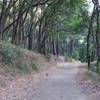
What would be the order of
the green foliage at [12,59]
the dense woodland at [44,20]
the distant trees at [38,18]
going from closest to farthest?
the green foliage at [12,59] < the dense woodland at [44,20] < the distant trees at [38,18]

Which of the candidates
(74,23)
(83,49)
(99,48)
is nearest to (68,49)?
(83,49)

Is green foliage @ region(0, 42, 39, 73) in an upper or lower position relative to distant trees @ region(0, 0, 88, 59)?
lower

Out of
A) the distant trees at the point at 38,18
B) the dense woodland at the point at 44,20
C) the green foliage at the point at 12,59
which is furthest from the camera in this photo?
the distant trees at the point at 38,18

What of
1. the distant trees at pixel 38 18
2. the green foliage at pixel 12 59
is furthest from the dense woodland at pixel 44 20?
the green foliage at pixel 12 59

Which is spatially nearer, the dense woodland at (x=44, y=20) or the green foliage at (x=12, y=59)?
the green foliage at (x=12, y=59)

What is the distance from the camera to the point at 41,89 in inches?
615

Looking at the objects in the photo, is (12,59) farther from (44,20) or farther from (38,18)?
(38,18)

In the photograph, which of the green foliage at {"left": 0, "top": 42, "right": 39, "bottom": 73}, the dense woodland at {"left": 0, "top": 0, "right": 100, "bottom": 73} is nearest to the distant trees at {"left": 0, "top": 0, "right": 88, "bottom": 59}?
the dense woodland at {"left": 0, "top": 0, "right": 100, "bottom": 73}

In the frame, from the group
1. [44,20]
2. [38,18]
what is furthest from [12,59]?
[38,18]

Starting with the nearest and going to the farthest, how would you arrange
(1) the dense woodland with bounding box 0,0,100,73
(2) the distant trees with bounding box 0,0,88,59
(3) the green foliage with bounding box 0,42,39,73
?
(3) the green foliage with bounding box 0,42,39,73 < (1) the dense woodland with bounding box 0,0,100,73 < (2) the distant trees with bounding box 0,0,88,59

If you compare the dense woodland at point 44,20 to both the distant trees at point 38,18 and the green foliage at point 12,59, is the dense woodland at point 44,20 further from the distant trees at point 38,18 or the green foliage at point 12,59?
the green foliage at point 12,59

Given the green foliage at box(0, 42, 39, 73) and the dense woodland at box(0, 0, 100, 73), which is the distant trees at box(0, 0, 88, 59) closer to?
the dense woodland at box(0, 0, 100, 73)

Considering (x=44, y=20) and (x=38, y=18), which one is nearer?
(x=44, y=20)

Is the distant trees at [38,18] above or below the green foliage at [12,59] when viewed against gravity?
above
